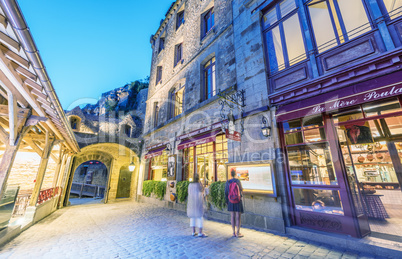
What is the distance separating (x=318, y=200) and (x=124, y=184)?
14.4 meters

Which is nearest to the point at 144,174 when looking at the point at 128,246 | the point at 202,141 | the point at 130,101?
the point at 202,141

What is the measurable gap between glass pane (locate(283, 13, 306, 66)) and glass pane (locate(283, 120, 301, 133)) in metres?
1.96

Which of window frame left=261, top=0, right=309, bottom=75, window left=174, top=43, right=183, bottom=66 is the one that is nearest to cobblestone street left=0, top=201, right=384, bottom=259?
window frame left=261, top=0, right=309, bottom=75

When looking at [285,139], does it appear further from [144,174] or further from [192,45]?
[144,174]

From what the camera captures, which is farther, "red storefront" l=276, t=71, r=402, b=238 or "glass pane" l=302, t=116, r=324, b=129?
"glass pane" l=302, t=116, r=324, b=129

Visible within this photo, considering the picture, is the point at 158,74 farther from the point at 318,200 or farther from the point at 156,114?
the point at 318,200

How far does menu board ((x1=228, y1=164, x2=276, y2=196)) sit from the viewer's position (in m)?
4.40

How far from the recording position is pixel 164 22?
45.2 feet

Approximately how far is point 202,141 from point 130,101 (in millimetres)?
32869

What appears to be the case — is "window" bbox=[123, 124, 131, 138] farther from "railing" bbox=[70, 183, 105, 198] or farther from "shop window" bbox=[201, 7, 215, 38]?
"shop window" bbox=[201, 7, 215, 38]

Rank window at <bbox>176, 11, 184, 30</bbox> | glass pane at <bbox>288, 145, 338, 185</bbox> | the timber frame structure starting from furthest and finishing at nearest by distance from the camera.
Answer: window at <bbox>176, 11, 184, 30</bbox>, glass pane at <bbox>288, 145, 338, 185</bbox>, the timber frame structure

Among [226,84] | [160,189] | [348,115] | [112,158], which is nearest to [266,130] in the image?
[348,115]

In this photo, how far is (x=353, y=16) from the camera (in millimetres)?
4223

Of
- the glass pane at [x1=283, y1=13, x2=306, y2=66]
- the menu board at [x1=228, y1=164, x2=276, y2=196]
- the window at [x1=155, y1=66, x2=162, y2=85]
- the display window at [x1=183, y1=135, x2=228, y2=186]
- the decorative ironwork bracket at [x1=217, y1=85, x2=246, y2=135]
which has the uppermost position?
the window at [x1=155, y1=66, x2=162, y2=85]
